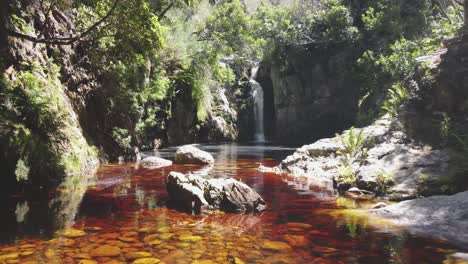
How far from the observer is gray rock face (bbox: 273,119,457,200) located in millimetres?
7902

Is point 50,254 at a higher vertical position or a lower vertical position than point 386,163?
lower

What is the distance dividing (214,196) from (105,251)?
106 inches

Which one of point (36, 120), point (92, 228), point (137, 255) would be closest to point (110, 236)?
point (92, 228)

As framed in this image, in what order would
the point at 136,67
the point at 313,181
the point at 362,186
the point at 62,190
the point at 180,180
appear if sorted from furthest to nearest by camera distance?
1. the point at 136,67
2. the point at 313,181
3. the point at 362,186
4. the point at 62,190
5. the point at 180,180

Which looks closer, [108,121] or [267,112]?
[108,121]

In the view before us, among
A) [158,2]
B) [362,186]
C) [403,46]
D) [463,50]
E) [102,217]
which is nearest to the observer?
[102,217]

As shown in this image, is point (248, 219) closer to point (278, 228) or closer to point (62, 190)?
point (278, 228)

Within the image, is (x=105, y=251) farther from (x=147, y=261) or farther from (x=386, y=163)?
(x=386, y=163)

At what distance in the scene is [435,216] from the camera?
566cm

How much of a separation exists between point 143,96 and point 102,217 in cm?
1005

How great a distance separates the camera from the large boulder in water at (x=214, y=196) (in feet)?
21.5

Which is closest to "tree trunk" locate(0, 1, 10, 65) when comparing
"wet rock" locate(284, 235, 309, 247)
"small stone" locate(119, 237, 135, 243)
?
A: "small stone" locate(119, 237, 135, 243)

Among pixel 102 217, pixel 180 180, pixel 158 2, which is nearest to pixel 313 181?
pixel 180 180

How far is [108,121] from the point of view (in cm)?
1357
